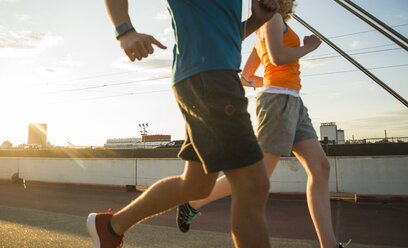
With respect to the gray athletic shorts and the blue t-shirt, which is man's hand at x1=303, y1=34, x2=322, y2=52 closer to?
the gray athletic shorts

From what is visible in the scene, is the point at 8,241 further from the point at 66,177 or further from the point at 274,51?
the point at 66,177

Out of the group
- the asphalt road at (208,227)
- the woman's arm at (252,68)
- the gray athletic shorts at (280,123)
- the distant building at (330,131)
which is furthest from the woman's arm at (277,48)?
the distant building at (330,131)

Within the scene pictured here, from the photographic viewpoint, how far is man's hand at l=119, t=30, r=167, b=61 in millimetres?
1506

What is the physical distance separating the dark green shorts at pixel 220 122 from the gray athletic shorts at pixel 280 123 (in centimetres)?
111

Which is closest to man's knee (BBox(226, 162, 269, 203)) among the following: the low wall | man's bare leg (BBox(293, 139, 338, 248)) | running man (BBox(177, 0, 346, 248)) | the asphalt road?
running man (BBox(177, 0, 346, 248))

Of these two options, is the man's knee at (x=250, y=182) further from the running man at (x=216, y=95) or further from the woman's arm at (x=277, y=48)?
the woman's arm at (x=277, y=48)

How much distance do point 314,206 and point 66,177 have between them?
9945mm

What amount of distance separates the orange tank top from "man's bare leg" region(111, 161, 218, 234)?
123 cm

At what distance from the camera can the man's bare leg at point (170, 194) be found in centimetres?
181

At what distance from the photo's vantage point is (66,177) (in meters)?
10.9

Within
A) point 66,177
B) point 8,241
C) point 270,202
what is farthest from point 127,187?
point 8,241

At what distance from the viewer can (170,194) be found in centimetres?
188

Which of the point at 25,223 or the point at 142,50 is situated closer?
the point at 142,50

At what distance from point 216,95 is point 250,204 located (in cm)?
49
